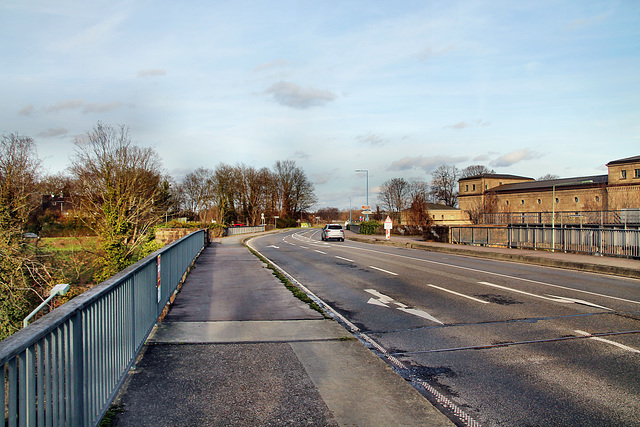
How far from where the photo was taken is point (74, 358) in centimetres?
315

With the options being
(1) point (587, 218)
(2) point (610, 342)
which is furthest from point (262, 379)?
(1) point (587, 218)

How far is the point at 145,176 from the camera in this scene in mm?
34281

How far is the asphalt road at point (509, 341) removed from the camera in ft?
15.1

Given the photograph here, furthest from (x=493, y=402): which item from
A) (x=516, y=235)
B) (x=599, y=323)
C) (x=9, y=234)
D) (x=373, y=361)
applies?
(x=516, y=235)

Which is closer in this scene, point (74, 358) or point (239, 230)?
point (74, 358)

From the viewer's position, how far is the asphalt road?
4.59m

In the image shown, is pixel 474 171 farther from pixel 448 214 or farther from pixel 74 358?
pixel 74 358

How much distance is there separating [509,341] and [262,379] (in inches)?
159

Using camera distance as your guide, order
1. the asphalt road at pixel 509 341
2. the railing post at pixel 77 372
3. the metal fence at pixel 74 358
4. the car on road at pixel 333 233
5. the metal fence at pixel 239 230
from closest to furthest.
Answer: the metal fence at pixel 74 358, the railing post at pixel 77 372, the asphalt road at pixel 509 341, the car on road at pixel 333 233, the metal fence at pixel 239 230

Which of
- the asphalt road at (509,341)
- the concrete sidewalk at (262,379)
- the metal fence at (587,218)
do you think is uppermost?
the metal fence at (587,218)

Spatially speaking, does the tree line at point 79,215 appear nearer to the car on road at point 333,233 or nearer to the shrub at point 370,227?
the car on road at point 333,233

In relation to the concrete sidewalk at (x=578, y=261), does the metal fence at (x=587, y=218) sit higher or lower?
higher

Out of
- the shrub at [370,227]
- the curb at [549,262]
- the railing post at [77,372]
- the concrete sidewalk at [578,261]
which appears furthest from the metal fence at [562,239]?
the shrub at [370,227]

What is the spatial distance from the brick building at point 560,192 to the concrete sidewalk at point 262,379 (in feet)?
198
